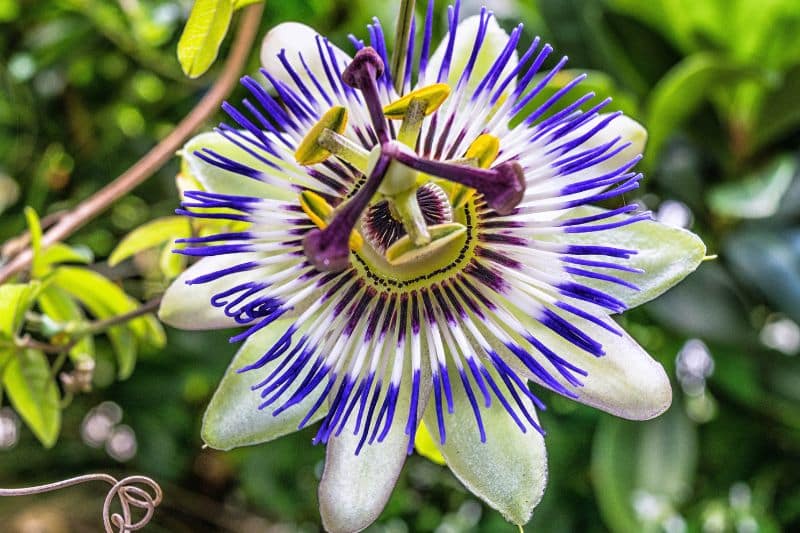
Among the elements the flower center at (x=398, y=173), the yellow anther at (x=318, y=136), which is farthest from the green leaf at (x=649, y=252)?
the yellow anther at (x=318, y=136)

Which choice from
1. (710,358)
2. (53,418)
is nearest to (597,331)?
(53,418)

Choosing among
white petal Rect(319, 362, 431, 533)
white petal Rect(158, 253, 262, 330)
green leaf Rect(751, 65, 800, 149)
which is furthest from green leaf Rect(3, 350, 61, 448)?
green leaf Rect(751, 65, 800, 149)

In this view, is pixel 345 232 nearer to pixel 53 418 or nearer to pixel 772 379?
pixel 53 418

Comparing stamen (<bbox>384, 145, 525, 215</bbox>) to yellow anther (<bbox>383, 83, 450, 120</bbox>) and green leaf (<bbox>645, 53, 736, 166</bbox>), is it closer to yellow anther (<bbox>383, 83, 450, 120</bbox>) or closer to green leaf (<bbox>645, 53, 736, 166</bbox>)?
yellow anther (<bbox>383, 83, 450, 120</bbox>)

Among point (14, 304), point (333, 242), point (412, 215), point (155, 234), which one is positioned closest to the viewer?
point (333, 242)

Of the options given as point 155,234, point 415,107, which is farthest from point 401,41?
point 155,234

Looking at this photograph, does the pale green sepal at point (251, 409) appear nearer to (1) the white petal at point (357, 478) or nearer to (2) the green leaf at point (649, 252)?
(1) the white petal at point (357, 478)

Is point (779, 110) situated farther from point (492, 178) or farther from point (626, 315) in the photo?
point (492, 178)
